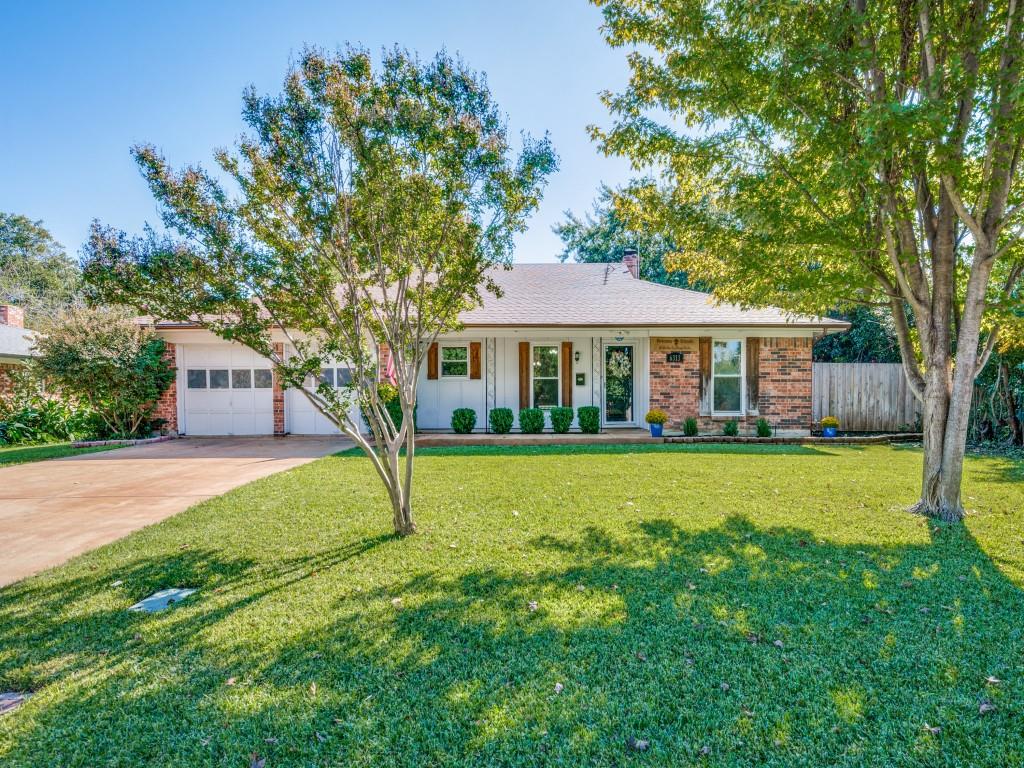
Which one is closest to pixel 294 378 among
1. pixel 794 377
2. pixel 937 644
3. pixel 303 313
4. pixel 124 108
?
pixel 303 313

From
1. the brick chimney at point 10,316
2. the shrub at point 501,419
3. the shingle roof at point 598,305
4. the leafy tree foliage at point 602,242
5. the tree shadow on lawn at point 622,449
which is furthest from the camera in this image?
the leafy tree foliage at point 602,242

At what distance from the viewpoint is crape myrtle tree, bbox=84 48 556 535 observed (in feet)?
14.0

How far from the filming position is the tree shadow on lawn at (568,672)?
2184 mm

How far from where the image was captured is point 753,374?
42.2 ft

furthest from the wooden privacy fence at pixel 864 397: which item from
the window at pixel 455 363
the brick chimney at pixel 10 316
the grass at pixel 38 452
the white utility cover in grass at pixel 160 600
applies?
the brick chimney at pixel 10 316

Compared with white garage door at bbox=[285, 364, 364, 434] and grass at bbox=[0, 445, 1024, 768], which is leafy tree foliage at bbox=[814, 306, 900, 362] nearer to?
grass at bbox=[0, 445, 1024, 768]

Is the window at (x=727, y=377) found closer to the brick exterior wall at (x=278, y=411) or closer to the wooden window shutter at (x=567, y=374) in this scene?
the wooden window shutter at (x=567, y=374)

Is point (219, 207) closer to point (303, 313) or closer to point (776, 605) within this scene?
point (303, 313)

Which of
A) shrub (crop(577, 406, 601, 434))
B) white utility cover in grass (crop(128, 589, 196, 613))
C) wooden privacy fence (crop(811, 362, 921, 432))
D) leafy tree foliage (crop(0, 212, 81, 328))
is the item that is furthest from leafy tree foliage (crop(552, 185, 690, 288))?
leafy tree foliage (crop(0, 212, 81, 328))

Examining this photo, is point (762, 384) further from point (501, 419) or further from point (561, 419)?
point (501, 419)

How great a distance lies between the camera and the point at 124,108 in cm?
898

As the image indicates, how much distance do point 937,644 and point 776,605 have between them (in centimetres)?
85

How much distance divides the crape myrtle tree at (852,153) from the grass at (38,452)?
40.5ft

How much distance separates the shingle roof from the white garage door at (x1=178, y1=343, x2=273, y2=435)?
5826 mm
